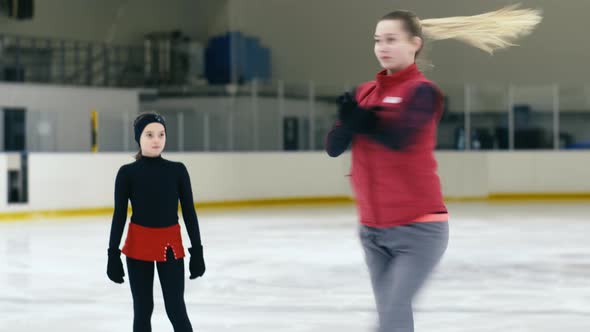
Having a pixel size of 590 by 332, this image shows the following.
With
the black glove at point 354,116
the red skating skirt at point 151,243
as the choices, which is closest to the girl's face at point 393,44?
the black glove at point 354,116

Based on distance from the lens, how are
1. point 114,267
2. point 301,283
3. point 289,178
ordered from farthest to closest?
point 289,178
point 301,283
point 114,267

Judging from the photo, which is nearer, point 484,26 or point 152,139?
point 484,26

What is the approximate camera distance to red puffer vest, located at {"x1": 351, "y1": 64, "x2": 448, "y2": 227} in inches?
102

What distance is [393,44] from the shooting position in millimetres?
2615

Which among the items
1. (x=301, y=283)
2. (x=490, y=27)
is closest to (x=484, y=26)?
(x=490, y=27)

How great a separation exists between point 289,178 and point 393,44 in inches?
592

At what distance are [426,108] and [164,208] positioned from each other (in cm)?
115

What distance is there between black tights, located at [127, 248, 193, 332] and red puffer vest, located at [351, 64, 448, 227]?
959 millimetres

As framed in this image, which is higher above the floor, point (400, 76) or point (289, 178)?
point (400, 76)

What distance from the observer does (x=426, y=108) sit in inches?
102

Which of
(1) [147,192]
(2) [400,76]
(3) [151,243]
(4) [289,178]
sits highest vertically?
(2) [400,76]

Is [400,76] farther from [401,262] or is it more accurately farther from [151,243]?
[151,243]

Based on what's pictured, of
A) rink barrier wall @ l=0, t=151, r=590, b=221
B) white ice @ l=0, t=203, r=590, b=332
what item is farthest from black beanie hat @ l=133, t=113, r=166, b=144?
rink barrier wall @ l=0, t=151, r=590, b=221

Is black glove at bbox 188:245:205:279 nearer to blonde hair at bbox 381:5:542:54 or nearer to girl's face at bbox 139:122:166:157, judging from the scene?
girl's face at bbox 139:122:166:157
